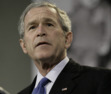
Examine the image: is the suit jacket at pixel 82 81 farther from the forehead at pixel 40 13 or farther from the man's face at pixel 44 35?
the forehead at pixel 40 13

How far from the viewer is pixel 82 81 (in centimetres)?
251

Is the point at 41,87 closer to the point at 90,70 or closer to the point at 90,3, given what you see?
the point at 90,70

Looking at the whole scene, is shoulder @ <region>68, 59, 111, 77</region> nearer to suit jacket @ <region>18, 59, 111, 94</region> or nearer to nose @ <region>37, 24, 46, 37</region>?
suit jacket @ <region>18, 59, 111, 94</region>

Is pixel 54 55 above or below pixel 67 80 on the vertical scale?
above

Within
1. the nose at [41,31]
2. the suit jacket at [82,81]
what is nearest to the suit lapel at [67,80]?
the suit jacket at [82,81]

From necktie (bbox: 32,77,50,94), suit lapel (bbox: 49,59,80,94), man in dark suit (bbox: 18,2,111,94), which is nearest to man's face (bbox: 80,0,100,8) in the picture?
man in dark suit (bbox: 18,2,111,94)

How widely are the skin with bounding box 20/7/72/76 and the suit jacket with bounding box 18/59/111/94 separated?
0.47 ft

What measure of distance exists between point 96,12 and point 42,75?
2304mm

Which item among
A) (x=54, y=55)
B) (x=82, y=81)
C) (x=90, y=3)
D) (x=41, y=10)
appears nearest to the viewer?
(x=82, y=81)

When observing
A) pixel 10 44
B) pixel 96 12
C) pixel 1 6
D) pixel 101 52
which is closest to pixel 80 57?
pixel 101 52

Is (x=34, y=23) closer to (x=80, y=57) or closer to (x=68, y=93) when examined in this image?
(x=68, y=93)

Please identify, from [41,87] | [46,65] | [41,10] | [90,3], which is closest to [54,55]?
[46,65]

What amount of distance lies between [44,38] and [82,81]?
421 mm

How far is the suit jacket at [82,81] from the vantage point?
2397mm
